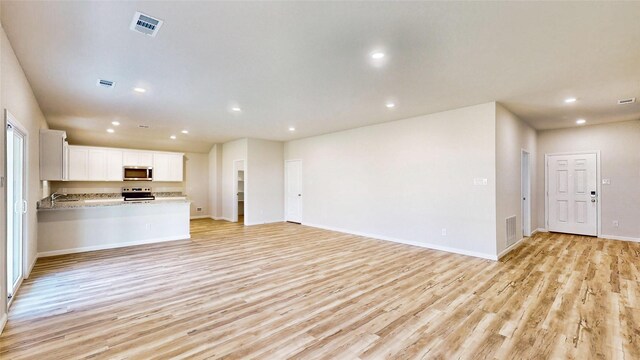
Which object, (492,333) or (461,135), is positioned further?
(461,135)

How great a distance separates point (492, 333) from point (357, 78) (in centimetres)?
303

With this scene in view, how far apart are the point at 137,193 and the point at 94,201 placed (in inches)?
72.3

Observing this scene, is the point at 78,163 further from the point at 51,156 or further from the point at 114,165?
the point at 51,156

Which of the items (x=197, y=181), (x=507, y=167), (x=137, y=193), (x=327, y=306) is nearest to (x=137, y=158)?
(x=137, y=193)

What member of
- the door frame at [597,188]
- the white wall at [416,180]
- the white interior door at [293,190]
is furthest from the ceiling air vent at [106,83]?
the door frame at [597,188]

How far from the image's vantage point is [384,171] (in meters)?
6.26

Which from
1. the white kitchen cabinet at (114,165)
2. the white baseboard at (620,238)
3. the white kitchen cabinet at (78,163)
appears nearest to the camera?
the white baseboard at (620,238)

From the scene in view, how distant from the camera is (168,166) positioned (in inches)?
355

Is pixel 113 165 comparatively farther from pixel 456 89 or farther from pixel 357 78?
pixel 456 89

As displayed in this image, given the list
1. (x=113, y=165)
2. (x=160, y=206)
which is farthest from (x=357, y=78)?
(x=113, y=165)

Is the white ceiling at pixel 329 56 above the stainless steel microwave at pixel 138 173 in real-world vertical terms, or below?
above

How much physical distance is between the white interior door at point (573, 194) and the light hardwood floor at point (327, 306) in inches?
65.0

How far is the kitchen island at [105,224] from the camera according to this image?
4914 mm

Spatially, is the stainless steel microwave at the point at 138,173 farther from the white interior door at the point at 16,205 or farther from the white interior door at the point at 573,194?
the white interior door at the point at 573,194
